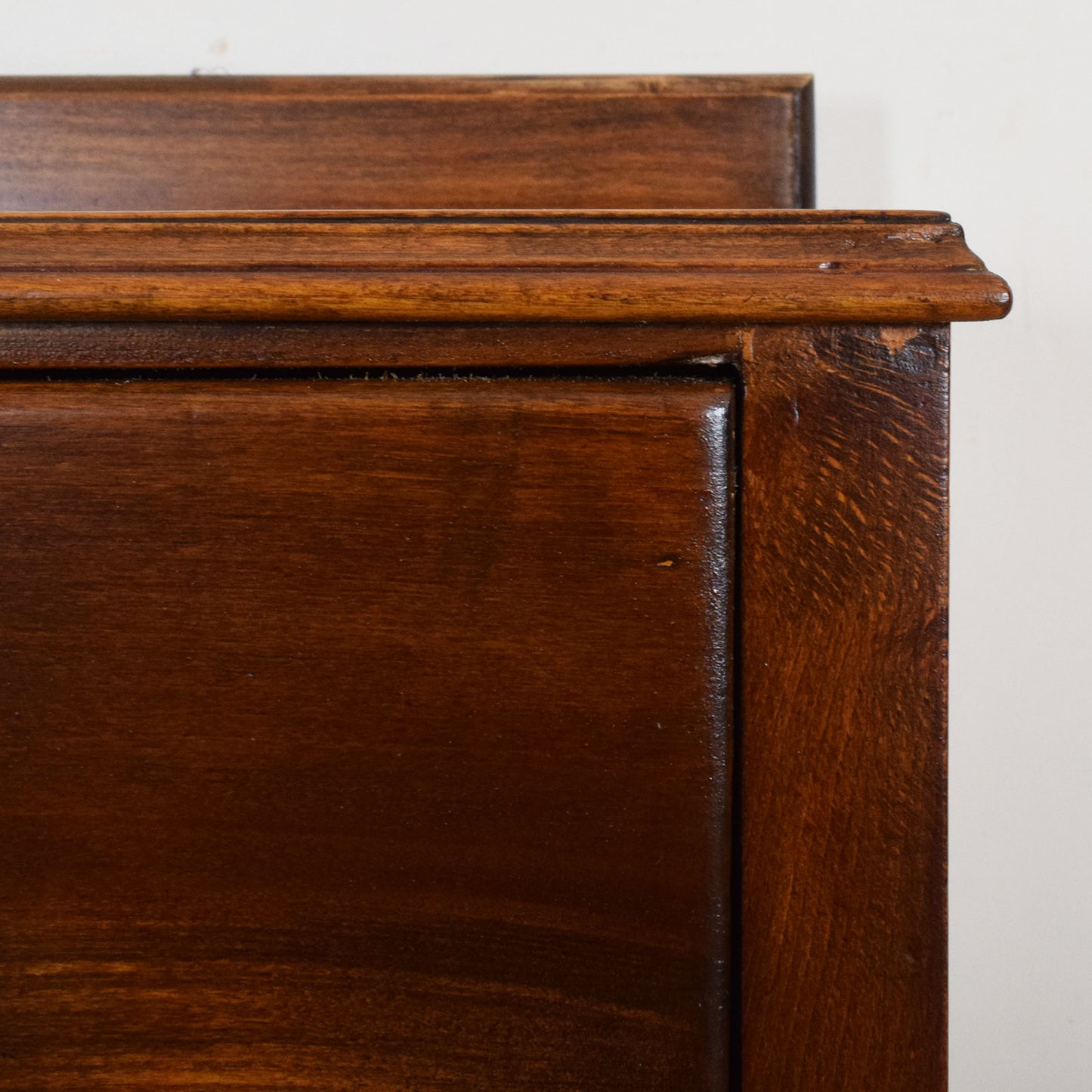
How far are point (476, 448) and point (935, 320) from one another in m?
0.11

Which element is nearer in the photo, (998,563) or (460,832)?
(460,832)

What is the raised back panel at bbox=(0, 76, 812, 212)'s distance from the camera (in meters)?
0.45

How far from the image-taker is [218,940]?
23 cm

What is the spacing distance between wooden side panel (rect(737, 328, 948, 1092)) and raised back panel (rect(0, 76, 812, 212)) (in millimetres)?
271

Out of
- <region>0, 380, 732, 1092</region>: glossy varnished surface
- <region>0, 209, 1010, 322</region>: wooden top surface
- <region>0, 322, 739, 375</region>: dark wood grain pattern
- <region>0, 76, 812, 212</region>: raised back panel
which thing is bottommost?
<region>0, 380, 732, 1092</region>: glossy varnished surface

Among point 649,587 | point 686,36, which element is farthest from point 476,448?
point 686,36

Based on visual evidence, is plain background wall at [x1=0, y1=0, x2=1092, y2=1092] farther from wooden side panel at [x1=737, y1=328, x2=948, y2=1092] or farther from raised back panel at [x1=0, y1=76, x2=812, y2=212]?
wooden side panel at [x1=737, y1=328, x2=948, y2=1092]

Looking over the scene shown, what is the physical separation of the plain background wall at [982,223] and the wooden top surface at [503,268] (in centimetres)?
32

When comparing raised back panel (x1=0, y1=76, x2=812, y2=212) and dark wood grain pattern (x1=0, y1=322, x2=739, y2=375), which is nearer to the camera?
dark wood grain pattern (x1=0, y1=322, x2=739, y2=375)

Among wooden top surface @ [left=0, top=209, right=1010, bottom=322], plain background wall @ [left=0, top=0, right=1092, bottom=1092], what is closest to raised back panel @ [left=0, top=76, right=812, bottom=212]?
plain background wall @ [left=0, top=0, right=1092, bottom=1092]

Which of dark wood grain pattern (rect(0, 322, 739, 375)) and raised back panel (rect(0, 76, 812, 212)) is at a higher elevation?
raised back panel (rect(0, 76, 812, 212))

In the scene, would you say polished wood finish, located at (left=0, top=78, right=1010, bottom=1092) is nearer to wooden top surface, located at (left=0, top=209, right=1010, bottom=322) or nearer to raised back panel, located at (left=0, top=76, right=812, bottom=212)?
wooden top surface, located at (left=0, top=209, right=1010, bottom=322)

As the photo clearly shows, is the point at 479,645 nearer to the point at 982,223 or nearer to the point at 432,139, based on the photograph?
the point at 432,139

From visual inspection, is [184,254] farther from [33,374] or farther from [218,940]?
[218,940]
